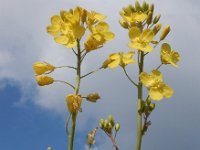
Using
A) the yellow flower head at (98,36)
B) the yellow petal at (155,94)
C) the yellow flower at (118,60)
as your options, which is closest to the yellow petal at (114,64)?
the yellow flower at (118,60)

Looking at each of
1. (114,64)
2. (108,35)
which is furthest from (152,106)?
(108,35)

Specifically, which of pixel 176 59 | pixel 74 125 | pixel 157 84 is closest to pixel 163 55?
pixel 176 59

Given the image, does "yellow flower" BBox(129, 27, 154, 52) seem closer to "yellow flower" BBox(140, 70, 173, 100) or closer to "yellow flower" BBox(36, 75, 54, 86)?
"yellow flower" BBox(140, 70, 173, 100)

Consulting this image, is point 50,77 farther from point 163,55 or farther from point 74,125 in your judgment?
point 163,55

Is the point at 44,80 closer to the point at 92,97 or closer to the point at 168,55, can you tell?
the point at 92,97

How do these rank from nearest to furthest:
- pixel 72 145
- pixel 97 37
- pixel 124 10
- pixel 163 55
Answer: pixel 72 145 < pixel 97 37 < pixel 163 55 < pixel 124 10

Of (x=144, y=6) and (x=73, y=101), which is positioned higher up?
(x=144, y=6)
